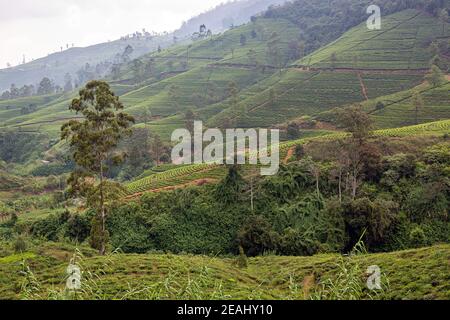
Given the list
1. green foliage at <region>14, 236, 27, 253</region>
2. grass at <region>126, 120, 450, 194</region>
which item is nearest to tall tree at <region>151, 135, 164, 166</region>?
grass at <region>126, 120, 450, 194</region>

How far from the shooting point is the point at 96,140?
65.5ft

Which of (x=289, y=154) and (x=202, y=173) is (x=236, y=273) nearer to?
(x=202, y=173)

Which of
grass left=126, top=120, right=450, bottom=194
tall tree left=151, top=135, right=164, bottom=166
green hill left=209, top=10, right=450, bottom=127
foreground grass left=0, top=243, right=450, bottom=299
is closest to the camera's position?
foreground grass left=0, top=243, right=450, bottom=299

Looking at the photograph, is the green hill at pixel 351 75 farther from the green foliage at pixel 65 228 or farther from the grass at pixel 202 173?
the green foliage at pixel 65 228

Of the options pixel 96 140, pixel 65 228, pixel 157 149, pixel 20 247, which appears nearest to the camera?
pixel 96 140

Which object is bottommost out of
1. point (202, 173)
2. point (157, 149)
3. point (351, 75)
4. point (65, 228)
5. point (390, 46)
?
point (65, 228)

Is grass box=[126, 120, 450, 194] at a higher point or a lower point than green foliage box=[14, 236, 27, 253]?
higher

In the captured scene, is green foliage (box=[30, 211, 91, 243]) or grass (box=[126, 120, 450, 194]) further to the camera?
grass (box=[126, 120, 450, 194])

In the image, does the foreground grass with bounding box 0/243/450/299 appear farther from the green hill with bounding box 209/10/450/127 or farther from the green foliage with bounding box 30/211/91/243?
the green hill with bounding box 209/10/450/127

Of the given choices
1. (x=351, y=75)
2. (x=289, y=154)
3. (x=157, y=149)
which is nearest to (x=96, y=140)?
(x=289, y=154)

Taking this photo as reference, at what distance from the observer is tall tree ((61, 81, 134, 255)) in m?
19.6

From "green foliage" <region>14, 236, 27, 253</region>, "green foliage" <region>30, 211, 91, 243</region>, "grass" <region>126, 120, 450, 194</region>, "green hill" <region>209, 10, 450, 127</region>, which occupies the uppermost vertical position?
"green hill" <region>209, 10, 450, 127</region>
